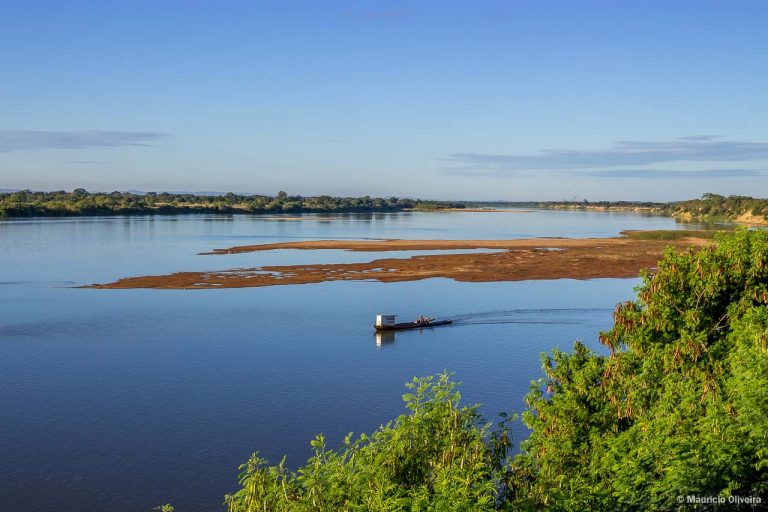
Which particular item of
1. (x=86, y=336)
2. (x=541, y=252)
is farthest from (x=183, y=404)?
(x=541, y=252)

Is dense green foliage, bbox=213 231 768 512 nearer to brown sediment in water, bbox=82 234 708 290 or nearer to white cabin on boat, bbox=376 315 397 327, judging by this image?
white cabin on boat, bbox=376 315 397 327

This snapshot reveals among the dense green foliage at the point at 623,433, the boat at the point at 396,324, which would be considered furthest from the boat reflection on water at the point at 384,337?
the dense green foliage at the point at 623,433

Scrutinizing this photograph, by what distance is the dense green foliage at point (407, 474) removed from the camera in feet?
39.1

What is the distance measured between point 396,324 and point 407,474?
1269 inches

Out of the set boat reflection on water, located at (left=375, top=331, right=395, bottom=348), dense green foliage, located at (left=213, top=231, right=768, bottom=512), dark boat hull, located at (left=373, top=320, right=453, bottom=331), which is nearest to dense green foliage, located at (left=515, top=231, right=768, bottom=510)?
dense green foliage, located at (left=213, top=231, right=768, bottom=512)

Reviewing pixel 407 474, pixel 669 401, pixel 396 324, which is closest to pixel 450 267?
pixel 396 324

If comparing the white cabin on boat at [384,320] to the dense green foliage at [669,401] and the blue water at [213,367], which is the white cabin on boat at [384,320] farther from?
the dense green foliage at [669,401]

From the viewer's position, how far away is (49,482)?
22891 mm

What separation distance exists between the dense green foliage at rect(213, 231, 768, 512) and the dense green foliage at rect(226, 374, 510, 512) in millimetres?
33

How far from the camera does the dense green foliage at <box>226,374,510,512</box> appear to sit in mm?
11930

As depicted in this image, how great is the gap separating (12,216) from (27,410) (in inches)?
6071

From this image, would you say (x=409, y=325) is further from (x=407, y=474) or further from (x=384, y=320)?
(x=407, y=474)

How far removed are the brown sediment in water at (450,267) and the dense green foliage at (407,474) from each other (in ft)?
170

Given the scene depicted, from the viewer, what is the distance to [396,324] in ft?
152
